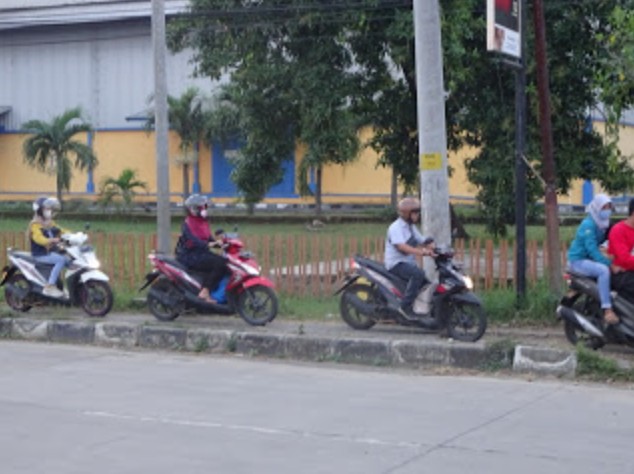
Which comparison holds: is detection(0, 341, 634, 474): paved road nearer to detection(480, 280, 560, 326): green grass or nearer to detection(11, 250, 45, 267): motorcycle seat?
detection(480, 280, 560, 326): green grass

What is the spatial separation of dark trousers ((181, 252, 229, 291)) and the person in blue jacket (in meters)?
4.21

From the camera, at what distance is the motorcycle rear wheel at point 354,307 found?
12359 millimetres

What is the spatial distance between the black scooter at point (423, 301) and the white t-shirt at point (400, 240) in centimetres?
18

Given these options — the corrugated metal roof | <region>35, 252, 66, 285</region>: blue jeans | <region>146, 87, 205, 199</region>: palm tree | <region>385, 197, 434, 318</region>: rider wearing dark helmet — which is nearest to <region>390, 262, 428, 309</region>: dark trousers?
<region>385, 197, 434, 318</region>: rider wearing dark helmet

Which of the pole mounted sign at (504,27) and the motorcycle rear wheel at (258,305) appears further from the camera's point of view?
the motorcycle rear wheel at (258,305)

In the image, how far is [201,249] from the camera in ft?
43.0

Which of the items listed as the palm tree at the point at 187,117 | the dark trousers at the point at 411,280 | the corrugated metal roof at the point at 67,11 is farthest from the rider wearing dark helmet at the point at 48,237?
the corrugated metal roof at the point at 67,11

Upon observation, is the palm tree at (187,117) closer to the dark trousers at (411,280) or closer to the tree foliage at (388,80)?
the tree foliage at (388,80)

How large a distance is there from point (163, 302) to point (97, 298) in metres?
1.00

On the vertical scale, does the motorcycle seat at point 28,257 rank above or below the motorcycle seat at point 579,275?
above

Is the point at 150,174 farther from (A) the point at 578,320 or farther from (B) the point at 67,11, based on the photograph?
(A) the point at 578,320

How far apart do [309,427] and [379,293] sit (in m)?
4.14

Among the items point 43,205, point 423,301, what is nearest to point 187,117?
point 43,205

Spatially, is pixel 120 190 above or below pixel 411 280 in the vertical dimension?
above
